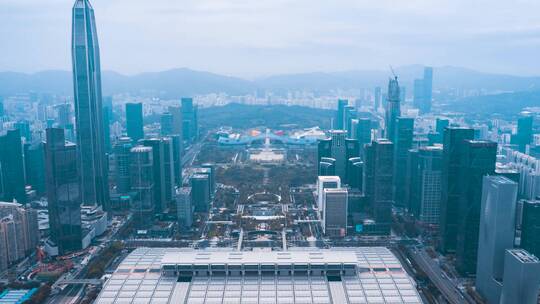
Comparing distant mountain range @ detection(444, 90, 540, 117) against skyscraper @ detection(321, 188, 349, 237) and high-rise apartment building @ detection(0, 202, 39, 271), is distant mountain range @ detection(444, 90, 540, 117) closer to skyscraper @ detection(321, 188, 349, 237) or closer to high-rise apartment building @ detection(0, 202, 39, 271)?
skyscraper @ detection(321, 188, 349, 237)

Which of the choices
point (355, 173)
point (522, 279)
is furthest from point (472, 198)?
point (355, 173)

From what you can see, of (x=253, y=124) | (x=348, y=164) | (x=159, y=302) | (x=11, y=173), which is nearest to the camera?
(x=159, y=302)

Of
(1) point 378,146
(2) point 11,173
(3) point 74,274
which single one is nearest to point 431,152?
(1) point 378,146

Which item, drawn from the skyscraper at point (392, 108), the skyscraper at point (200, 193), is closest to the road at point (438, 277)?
the skyscraper at point (200, 193)

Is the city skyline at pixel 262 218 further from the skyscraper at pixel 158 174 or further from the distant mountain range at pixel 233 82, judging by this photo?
the distant mountain range at pixel 233 82

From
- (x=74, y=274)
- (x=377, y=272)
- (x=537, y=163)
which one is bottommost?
(x=74, y=274)

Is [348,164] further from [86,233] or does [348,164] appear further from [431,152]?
[86,233]
